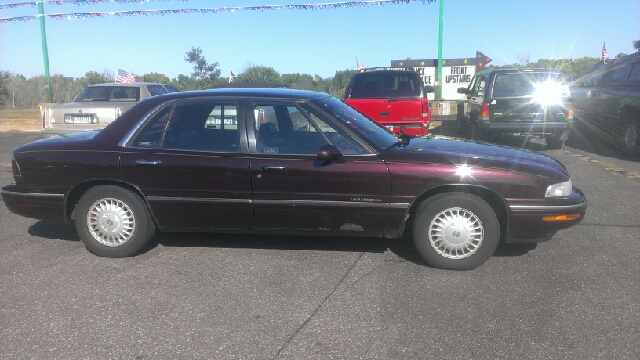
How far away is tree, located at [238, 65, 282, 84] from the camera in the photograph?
23566 millimetres

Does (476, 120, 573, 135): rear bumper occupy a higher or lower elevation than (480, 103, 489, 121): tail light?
lower

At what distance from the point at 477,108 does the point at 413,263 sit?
7.82 m

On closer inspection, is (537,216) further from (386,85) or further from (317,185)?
(386,85)

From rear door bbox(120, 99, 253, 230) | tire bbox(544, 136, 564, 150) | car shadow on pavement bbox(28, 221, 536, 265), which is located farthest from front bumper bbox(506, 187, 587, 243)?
tire bbox(544, 136, 564, 150)

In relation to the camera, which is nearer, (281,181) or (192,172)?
(281,181)

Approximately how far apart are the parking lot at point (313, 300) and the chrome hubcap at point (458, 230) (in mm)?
216

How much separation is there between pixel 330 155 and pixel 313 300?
1.16m

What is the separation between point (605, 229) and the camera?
5.43m

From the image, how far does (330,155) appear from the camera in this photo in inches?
169

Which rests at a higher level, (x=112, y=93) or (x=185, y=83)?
(x=185, y=83)

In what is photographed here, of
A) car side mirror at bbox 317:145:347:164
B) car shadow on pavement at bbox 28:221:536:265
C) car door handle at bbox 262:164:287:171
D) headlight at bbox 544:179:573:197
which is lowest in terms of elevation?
car shadow on pavement at bbox 28:221:536:265

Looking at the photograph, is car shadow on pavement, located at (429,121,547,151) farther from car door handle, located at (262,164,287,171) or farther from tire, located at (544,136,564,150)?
car door handle, located at (262,164,287,171)

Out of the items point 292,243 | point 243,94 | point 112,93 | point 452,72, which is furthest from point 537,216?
point 452,72

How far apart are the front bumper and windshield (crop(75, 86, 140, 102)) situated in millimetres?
9016
